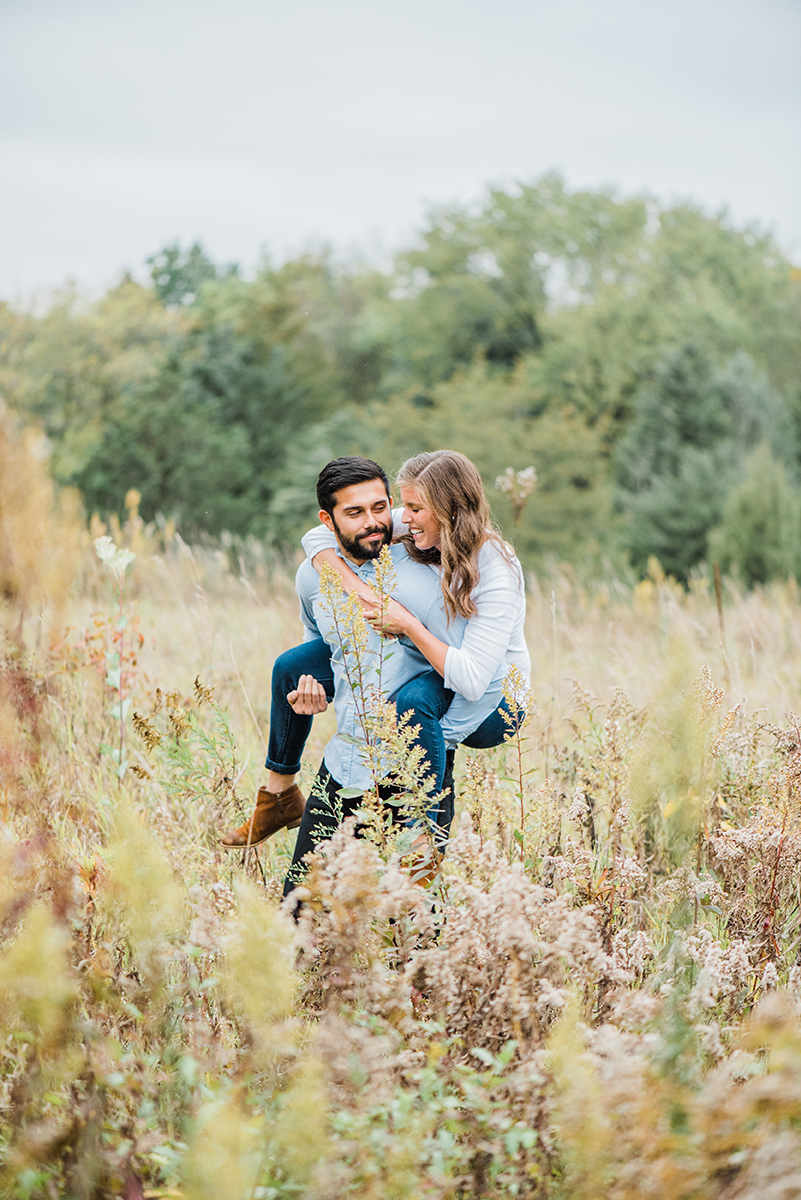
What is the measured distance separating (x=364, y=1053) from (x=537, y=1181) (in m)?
0.38

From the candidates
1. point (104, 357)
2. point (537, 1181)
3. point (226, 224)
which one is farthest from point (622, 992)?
point (226, 224)

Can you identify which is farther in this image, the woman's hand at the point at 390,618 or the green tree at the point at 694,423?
the green tree at the point at 694,423

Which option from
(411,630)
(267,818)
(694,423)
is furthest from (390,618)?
(694,423)

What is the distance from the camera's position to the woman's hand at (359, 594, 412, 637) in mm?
2535

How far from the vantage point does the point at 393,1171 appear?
1322mm

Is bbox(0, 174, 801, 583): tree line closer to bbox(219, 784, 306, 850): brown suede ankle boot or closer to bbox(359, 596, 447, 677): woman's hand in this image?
bbox(219, 784, 306, 850): brown suede ankle boot

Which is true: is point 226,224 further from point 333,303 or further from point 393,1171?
point 393,1171

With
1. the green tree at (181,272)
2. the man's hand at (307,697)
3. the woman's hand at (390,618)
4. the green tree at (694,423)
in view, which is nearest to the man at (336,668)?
the man's hand at (307,697)

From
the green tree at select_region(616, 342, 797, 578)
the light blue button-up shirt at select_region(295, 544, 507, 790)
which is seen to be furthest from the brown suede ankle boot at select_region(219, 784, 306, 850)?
the green tree at select_region(616, 342, 797, 578)

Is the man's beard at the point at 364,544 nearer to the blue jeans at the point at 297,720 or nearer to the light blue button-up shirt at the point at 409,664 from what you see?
the light blue button-up shirt at the point at 409,664

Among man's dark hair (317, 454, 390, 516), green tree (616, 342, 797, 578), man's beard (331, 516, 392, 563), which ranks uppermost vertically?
green tree (616, 342, 797, 578)

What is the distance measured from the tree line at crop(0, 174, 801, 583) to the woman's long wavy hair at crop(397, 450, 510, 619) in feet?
49.1

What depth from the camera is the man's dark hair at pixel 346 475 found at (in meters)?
2.91

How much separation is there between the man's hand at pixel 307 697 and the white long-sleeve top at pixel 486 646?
15.7 inches
